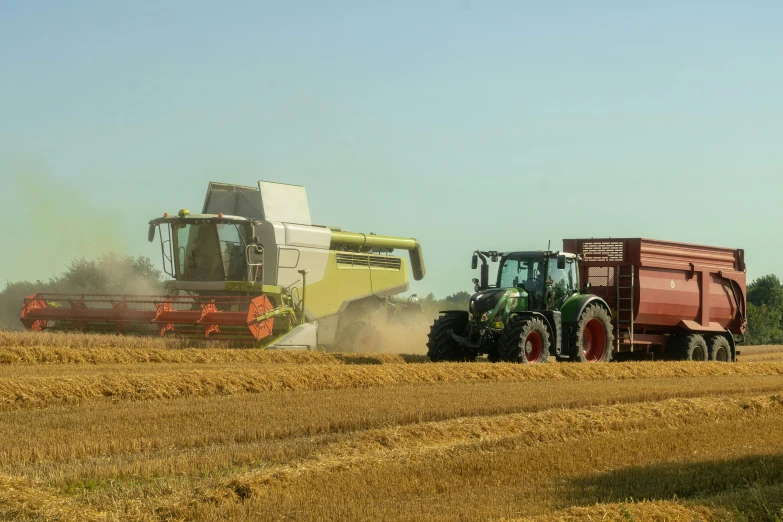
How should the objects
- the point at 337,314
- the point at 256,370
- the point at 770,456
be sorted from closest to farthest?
the point at 770,456 → the point at 256,370 → the point at 337,314

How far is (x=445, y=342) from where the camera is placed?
52.7 ft

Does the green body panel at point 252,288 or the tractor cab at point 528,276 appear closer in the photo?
the tractor cab at point 528,276

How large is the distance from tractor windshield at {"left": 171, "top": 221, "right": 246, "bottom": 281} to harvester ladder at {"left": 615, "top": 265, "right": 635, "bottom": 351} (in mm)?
6957

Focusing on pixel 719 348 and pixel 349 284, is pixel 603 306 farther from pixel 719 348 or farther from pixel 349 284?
pixel 349 284

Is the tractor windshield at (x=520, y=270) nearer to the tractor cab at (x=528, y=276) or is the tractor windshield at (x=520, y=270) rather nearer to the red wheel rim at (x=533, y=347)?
the tractor cab at (x=528, y=276)

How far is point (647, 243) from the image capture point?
60.3 feet

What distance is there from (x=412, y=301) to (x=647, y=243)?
6.04 meters

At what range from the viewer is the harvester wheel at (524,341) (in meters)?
15.3

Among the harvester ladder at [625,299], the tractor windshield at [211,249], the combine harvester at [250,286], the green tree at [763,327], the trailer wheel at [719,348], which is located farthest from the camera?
the green tree at [763,327]

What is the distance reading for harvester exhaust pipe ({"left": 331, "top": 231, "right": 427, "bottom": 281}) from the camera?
2030 centimetres

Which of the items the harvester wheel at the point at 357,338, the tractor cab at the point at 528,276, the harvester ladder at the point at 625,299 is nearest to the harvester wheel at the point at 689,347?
the harvester ladder at the point at 625,299

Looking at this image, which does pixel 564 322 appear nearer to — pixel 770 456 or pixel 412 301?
pixel 412 301

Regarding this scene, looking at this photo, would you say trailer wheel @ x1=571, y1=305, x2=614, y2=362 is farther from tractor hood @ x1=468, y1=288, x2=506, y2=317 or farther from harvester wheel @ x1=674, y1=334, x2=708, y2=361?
harvester wheel @ x1=674, y1=334, x2=708, y2=361

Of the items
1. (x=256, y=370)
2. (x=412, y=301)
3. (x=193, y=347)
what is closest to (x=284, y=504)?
(x=256, y=370)
